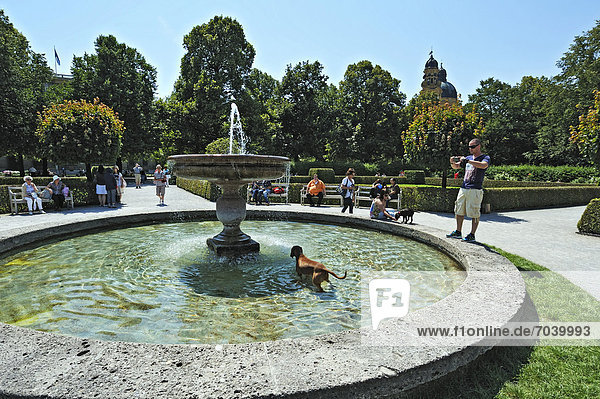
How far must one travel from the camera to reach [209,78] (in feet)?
98.7

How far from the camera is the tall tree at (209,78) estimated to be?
29.9 m

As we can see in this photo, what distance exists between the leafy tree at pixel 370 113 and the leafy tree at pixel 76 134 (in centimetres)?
2768

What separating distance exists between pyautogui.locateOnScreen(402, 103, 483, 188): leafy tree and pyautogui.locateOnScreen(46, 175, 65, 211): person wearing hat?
15.5 meters

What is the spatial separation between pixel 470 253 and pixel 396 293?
4.80 feet

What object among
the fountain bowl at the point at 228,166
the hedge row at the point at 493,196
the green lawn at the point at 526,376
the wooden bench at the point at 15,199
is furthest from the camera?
the hedge row at the point at 493,196

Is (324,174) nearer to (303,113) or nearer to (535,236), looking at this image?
(303,113)

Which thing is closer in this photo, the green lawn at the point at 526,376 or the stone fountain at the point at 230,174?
the green lawn at the point at 526,376

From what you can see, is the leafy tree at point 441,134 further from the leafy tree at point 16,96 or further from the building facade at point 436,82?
the building facade at point 436,82

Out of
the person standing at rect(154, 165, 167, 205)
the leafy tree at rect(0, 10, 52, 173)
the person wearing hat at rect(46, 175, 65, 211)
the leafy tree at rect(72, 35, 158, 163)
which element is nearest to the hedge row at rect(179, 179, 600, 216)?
the person standing at rect(154, 165, 167, 205)

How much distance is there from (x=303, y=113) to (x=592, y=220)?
32.4 metres

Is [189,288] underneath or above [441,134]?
underneath

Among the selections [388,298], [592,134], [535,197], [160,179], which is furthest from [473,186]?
[535,197]

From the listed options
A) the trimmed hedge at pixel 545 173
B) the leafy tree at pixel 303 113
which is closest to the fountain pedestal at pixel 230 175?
the leafy tree at pixel 303 113

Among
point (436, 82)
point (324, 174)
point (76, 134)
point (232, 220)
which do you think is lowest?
point (232, 220)
